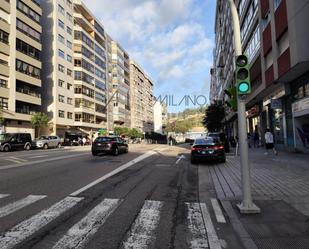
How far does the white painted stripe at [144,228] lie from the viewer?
5.14 metres

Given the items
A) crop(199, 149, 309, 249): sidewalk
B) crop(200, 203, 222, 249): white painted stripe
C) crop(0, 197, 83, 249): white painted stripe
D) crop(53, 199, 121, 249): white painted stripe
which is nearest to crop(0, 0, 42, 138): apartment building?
crop(199, 149, 309, 249): sidewalk

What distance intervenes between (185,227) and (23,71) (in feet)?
169

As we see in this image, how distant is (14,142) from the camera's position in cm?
3688

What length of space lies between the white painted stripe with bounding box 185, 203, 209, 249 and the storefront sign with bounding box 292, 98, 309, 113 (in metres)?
14.9

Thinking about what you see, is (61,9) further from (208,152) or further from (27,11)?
(208,152)

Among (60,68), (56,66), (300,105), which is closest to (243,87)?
(300,105)

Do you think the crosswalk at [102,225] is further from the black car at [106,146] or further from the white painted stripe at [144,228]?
the black car at [106,146]

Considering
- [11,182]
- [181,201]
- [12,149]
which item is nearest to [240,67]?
[181,201]

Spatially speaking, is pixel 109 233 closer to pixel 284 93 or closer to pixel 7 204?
pixel 7 204

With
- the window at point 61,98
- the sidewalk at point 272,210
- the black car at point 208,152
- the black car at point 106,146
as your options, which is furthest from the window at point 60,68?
the sidewalk at point 272,210

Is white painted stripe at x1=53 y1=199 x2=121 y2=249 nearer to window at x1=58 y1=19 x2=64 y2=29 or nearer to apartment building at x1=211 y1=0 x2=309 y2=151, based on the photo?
apartment building at x1=211 y1=0 x2=309 y2=151

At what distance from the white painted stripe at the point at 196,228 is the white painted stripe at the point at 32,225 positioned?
256 cm

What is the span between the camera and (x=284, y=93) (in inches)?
953

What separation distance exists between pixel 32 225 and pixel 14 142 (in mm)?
33367
